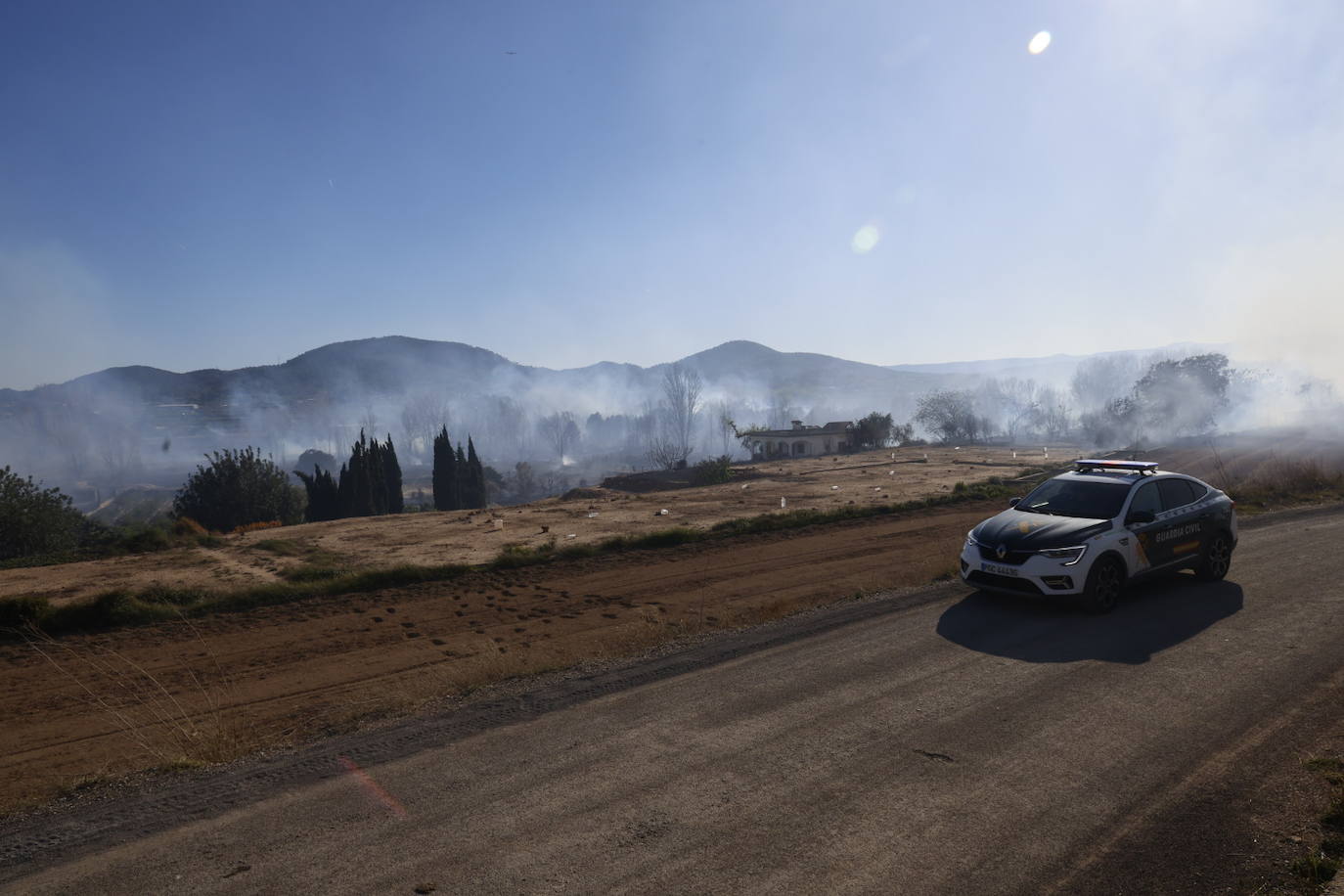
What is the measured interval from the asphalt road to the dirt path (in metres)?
1.44

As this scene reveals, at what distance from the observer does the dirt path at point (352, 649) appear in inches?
281

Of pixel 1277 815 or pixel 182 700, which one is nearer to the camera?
pixel 1277 815

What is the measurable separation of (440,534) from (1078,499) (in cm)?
1890

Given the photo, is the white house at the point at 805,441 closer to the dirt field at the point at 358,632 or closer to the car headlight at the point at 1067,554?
the dirt field at the point at 358,632

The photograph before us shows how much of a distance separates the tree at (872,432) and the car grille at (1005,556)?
7154 centimetres

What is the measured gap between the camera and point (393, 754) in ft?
17.8

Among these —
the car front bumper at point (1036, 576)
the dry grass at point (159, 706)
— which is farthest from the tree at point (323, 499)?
the car front bumper at point (1036, 576)

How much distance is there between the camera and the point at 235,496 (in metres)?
43.8

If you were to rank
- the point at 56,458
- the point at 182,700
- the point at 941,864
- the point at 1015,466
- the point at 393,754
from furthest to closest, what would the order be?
the point at 56,458 → the point at 1015,466 → the point at 182,700 → the point at 393,754 → the point at 941,864

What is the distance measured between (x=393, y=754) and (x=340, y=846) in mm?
1267

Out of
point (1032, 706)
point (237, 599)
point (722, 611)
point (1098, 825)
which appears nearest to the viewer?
point (1098, 825)

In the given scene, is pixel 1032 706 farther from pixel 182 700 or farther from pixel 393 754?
pixel 182 700

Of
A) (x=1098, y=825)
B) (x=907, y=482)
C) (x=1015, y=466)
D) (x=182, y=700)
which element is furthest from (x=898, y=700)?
(x=1015, y=466)

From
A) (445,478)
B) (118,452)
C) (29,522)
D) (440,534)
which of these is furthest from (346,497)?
(118,452)
